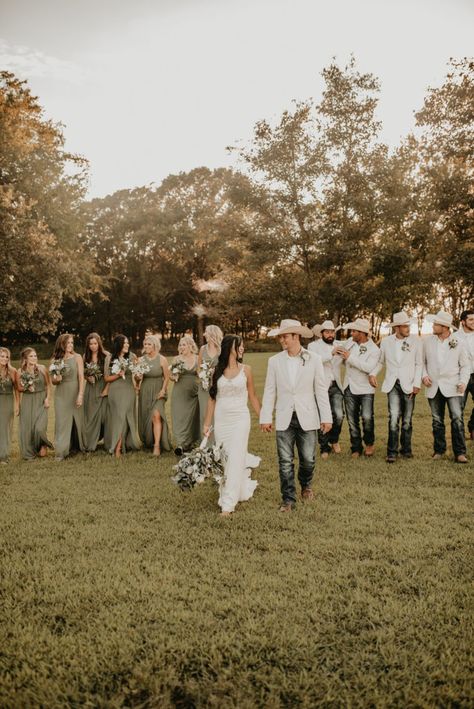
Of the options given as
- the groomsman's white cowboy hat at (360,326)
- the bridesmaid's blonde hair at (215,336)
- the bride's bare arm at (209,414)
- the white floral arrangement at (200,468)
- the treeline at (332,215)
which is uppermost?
the treeline at (332,215)

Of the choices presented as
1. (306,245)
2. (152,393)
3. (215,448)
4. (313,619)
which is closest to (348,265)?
(306,245)

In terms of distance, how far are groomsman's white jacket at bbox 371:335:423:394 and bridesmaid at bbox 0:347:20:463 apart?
7017 millimetres

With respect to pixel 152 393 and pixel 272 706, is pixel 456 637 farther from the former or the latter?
pixel 152 393

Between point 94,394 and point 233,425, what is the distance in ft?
16.0

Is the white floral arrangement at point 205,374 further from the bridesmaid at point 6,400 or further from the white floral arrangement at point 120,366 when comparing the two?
the bridesmaid at point 6,400

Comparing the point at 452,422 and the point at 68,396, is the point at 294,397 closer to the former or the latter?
the point at 452,422

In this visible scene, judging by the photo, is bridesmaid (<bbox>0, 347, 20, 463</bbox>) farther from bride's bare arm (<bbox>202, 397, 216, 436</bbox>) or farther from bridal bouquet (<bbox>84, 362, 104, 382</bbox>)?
bride's bare arm (<bbox>202, 397, 216, 436</bbox>)

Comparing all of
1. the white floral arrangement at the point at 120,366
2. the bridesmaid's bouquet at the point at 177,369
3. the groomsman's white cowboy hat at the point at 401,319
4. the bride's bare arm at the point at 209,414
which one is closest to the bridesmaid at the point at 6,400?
the white floral arrangement at the point at 120,366

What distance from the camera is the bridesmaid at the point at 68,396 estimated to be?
408 inches

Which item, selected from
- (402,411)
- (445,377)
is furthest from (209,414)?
(445,377)

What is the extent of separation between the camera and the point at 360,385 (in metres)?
9.86

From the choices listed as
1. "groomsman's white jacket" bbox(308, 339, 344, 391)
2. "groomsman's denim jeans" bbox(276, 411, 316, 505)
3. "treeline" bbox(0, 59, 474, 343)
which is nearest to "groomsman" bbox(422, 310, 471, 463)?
"groomsman's white jacket" bbox(308, 339, 344, 391)

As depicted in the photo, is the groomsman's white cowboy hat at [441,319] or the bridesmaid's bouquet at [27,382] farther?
the bridesmaid's bouquet at [27,382]

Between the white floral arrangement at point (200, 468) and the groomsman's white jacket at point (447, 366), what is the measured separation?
179 inches
